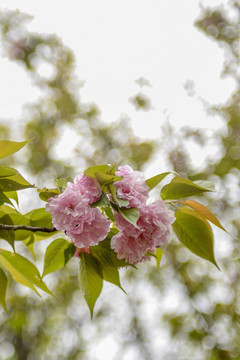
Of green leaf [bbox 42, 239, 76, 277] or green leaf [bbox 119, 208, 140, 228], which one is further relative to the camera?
green leaf [bbox 42, 239, 76, 277]

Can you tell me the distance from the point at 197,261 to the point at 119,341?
4.90 ft

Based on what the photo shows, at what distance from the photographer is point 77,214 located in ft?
1.72

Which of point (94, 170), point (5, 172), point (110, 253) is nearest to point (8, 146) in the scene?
point (5, 172)

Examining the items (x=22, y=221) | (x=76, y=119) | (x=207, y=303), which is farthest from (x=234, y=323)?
(x=22, y=221)

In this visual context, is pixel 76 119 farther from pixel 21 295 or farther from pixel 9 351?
pixel 9 351

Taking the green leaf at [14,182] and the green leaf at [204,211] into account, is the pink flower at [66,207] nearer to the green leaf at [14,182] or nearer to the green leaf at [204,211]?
the green leaf at [14,182]

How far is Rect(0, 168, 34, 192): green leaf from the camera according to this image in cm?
54

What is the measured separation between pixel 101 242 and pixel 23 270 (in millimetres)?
148

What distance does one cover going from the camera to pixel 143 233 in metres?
0.56

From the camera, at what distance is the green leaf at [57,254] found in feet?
2.00

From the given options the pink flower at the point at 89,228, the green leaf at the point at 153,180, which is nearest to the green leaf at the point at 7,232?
the pink flower at the point at 89,228

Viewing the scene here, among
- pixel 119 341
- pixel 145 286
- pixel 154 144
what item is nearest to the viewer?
pixel 154 144

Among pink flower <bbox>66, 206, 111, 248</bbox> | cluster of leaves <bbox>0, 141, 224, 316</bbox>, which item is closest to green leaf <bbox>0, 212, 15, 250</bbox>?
cluster of leaves <bbox>0, 141, 224, 316</bbox>

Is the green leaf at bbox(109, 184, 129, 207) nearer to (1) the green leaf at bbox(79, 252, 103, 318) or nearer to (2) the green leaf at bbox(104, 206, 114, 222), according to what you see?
(2) the green leaf at bbox(104, 206, 114, 222)
